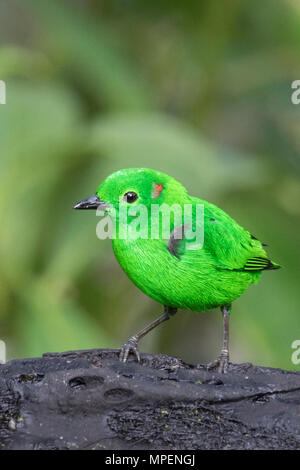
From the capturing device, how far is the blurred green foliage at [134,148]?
3.17 meters

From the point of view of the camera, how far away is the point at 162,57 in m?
4.21

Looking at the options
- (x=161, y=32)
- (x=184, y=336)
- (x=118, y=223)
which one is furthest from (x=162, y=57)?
(x=118, y=223)

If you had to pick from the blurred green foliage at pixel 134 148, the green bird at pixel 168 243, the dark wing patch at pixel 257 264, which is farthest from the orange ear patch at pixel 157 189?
the blurred green foliage at pixel 134 148

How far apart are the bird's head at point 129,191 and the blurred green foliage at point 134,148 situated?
105 centimetres

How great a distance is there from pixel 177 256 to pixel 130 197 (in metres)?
0.21

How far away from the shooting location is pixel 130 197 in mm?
1980

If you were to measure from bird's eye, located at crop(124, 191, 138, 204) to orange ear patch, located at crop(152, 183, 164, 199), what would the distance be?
0.05m

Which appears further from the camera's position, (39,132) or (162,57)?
(162,57)

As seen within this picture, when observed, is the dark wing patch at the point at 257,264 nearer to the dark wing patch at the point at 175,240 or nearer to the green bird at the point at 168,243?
the green bird at the point at 168,243

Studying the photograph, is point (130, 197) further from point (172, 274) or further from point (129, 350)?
point (129, 350)

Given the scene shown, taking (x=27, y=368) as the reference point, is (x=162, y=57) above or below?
above

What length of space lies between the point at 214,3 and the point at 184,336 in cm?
165

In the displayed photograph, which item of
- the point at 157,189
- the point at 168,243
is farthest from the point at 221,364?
the point at 157,189
